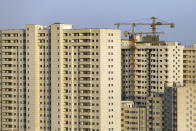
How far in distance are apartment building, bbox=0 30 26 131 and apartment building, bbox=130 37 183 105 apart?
25127 mm

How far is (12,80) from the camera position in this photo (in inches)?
4304

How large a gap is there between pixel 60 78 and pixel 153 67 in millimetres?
24012

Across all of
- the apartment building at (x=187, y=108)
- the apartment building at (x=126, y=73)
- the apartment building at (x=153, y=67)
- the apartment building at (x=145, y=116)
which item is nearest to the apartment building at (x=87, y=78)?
the apartment building at (x=145, y=116)

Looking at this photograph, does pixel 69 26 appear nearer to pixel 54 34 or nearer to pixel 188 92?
pixel 54 34

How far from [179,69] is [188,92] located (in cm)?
2183

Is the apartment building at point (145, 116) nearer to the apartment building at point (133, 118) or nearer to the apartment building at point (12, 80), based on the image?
the apartment building at point (133, 118)

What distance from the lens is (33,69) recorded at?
106938 mm

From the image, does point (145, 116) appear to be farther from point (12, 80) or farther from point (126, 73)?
point (12, 80)

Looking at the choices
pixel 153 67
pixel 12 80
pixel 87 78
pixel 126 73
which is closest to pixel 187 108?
pixel 87 78

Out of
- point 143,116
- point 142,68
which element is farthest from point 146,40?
point 143,116

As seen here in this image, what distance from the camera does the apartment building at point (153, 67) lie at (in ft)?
394

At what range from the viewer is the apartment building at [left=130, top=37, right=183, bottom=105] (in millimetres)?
120125

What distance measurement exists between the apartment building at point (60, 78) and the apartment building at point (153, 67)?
1867cm

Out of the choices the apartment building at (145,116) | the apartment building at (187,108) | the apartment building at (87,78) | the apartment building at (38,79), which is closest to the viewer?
the apartment building at (187,108)
